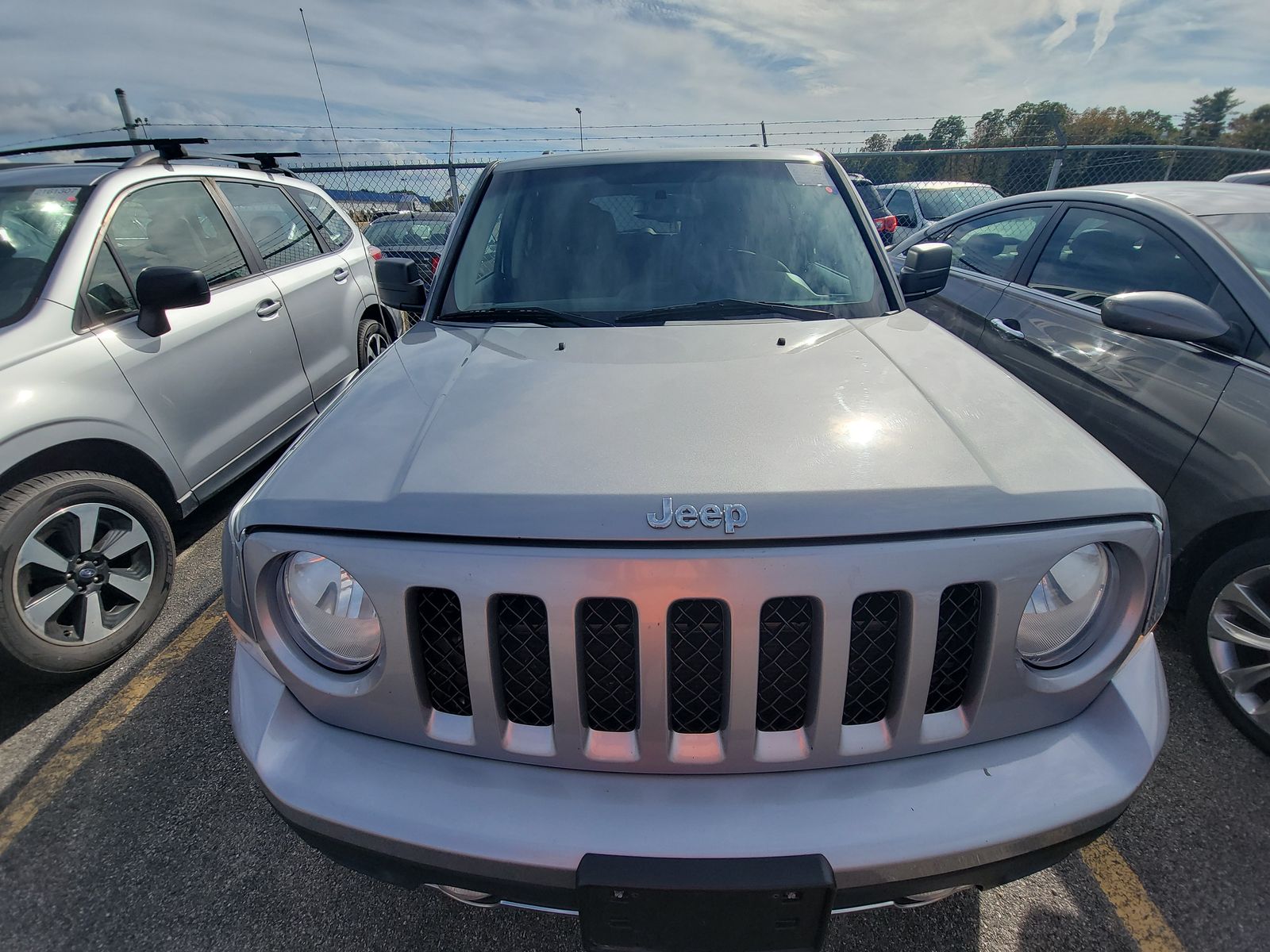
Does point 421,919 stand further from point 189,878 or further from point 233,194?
point 233,194

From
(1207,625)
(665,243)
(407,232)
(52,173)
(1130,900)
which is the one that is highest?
(52,173)

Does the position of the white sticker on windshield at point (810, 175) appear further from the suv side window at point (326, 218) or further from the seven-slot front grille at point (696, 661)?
the suv side window at point (326, 218)

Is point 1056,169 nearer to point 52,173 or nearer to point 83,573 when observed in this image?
point 52,173

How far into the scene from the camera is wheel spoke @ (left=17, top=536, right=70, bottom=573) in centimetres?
236

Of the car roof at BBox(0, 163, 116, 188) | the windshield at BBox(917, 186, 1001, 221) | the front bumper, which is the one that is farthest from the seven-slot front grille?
the windshield at BBox(917, 186, 1001, 221)

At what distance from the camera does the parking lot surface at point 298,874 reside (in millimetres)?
1689

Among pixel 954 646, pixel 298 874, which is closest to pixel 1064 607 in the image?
pixel 954 646

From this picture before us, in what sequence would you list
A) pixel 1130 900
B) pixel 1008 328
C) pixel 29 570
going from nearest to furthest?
1. pixel 1130 900
2. pixel 29 570
3. pixel 1008 328

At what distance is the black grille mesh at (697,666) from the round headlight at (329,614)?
23.9 inches

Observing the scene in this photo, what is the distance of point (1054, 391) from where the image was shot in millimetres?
3098

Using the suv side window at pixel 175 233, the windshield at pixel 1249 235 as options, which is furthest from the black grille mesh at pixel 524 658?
the windshield at pixel 1249 235

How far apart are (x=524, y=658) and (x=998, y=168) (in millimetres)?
15080

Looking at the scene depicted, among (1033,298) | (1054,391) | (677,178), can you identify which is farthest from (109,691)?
(1033,298)

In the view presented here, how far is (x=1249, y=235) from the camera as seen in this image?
269 centimetres
